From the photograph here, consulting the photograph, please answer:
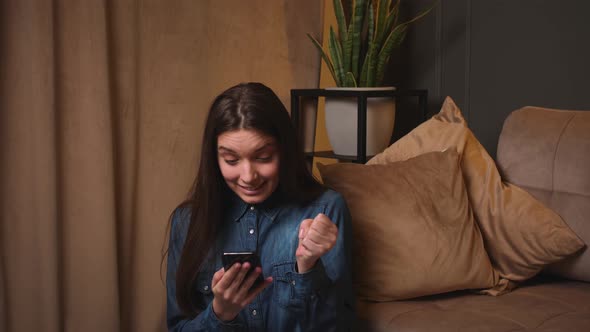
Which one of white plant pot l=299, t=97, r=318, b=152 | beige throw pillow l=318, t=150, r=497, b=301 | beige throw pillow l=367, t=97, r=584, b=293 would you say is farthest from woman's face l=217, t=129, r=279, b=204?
white plant pot l=299, t=97, r=318, b=152

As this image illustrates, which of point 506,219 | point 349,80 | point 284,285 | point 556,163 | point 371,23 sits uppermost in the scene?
point 371,23

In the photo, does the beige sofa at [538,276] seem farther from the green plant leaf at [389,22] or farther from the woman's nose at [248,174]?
the green plant leaf at [389,22]

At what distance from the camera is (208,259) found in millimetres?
1462

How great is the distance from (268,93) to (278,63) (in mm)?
1288

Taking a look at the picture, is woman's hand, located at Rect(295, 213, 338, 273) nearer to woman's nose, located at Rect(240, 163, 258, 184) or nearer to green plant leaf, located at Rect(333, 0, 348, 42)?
woman's nose, located at Rect(240, 163, 258, 184)

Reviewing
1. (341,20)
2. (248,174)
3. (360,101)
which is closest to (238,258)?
(248,174)

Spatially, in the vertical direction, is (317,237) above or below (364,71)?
below

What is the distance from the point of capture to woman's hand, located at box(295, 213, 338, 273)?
1154mm

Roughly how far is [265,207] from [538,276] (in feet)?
3.12

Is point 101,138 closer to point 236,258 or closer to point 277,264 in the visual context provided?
point 277,264

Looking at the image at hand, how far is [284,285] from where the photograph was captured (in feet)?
4.69

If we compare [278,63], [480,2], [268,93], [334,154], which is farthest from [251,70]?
[268,93]

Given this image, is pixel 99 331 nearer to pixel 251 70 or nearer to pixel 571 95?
pixel 251 70

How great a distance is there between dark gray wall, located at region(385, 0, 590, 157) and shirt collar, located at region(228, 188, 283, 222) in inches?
52.6
